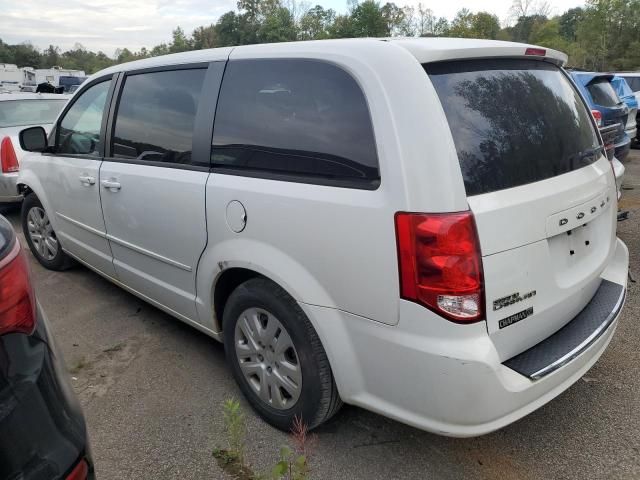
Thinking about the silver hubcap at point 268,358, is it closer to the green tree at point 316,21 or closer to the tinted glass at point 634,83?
the tinted glass at point 634,83

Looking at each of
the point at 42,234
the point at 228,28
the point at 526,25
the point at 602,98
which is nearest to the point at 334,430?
the point at 42,234

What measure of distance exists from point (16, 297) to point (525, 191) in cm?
178

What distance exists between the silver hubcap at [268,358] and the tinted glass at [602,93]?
745 cm

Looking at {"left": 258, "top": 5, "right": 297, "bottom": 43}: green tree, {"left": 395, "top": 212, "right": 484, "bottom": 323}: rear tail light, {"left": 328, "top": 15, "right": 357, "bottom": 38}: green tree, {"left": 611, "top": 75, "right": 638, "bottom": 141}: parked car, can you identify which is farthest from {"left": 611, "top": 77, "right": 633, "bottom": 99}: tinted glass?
{"left": 258, "top": 5, "right": 297, "bottom": 43}: green tree

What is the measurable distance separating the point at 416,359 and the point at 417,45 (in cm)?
124

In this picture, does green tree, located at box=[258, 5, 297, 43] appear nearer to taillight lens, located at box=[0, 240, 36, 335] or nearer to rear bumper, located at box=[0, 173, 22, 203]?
rear bumper, located at box=[0, 173, 22, 203]

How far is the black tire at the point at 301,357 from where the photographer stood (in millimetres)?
2240

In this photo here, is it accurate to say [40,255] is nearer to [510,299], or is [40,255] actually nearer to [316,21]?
[510,299]

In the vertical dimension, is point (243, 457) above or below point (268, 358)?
below

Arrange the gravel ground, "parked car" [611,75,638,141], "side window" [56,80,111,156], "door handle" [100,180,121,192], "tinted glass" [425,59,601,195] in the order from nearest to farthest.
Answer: "tinted glass" [425,59,601,195] < the gravel ground < "door handle" [100,180,121,192] < "side window" [56,80,111,156] < "parked car" [611,75,638,141]

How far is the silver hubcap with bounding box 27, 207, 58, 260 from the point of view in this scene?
4.60 metres

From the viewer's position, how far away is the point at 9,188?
6.50 meters

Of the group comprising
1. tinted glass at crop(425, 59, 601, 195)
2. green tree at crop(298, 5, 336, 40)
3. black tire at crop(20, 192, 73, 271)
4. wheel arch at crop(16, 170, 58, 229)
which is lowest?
black tire at crop(20, 192, 73, 271)

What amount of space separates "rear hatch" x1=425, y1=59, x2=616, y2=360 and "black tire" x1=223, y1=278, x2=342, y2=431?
756 millimetres
